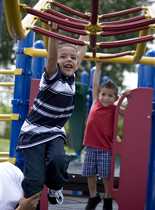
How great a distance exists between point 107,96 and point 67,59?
1.18 m

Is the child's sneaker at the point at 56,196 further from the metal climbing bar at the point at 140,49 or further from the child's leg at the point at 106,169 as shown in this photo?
the metal climbing bar at the point at 140,49

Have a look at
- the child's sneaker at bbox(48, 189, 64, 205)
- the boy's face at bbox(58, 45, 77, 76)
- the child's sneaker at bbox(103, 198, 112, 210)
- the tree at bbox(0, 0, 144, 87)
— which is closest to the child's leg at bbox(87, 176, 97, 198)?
the child's sneaker at bbox(103, 198, 112, 210)

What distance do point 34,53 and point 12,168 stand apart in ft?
2.81

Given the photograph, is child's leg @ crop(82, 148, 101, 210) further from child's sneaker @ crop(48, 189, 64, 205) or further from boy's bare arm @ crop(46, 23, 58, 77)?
boy's bare arm @ crop(46, 23, 58, 77)

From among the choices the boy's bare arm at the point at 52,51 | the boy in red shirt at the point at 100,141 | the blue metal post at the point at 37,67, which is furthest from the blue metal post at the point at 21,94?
the boy's bare arm at the point at 52,51

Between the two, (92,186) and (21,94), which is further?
(92,186)

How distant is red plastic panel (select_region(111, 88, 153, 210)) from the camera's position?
12.9 feet

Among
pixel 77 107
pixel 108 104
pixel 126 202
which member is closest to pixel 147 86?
pixel 108 104

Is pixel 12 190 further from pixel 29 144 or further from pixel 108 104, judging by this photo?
pixel 108 104

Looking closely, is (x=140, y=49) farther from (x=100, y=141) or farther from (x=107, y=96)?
(x=100, y=141)

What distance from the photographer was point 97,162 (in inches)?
159

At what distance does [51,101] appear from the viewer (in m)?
3.02

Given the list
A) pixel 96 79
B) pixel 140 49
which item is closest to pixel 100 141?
pixel 96 79

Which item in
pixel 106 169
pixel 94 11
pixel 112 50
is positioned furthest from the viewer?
pixel 112 50
